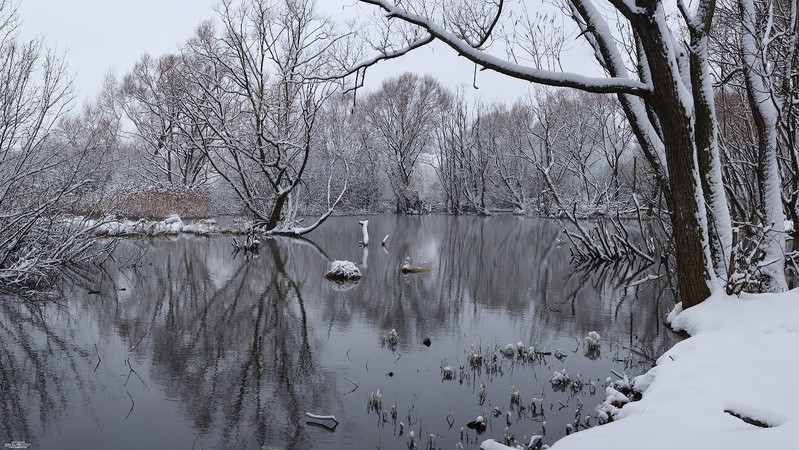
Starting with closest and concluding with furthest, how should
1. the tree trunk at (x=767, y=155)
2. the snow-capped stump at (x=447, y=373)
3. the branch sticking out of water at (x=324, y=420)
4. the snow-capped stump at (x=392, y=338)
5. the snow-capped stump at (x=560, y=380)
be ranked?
the branch sticking out of water at (x=324, y=420) → the snow-capped stump at (x=560, y=380) → the snow-capped stump at (x=447, y=373) → the tree trunk at (x=767, y=155) → the snow-capped stump at (x=392, y=338)

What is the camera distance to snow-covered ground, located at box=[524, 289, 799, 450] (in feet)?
9.52

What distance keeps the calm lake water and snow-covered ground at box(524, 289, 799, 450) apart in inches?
39.8

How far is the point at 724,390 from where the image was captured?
3.69m

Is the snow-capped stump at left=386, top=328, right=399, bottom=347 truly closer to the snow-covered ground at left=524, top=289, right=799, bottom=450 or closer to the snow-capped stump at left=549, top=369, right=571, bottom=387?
the snow-capped stump at left=549, top=369, right=571, bottom=387

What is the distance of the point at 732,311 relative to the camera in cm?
577

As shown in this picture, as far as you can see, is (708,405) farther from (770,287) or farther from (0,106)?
(0,106)

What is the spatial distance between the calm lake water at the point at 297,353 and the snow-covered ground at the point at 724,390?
3.31ft

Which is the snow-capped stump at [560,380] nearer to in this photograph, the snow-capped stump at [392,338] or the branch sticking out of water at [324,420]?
the snow-capped stump at [392,338]

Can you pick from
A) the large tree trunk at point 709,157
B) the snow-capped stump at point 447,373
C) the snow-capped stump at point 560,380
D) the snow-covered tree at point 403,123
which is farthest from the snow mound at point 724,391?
the snow-covered tree at point 403,123

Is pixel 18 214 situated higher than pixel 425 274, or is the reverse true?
pixel 18 214

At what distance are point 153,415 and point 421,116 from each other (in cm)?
4374

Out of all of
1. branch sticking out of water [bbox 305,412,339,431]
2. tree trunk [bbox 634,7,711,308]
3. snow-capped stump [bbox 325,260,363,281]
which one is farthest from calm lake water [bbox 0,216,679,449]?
tree trunk [bbox 634,7,711,308]

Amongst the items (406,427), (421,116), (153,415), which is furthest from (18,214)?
(421,116)

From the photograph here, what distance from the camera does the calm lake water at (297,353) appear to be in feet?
15.3
